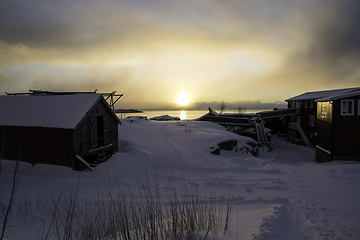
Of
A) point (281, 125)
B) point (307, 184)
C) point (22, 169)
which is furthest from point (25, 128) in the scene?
point (281, 125)

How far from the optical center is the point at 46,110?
16.5 m

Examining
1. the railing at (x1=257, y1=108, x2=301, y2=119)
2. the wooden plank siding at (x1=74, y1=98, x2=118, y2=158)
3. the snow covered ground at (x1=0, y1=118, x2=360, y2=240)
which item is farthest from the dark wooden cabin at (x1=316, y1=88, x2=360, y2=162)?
the wooden plank siding at (x1=74, y1=98, x2=118, y2=158)

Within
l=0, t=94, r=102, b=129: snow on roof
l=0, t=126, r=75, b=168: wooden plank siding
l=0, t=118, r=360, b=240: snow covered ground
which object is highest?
l=0, t=94, r=102, b=129: snow on roof

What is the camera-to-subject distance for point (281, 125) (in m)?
40.2

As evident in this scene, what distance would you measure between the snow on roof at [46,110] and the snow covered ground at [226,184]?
304 centimetres

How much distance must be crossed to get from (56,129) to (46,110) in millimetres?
3109

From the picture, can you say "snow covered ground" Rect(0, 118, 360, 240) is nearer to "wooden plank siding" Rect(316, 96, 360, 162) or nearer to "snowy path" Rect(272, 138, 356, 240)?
"snowy path" Rect(272, 138, 356, 240)

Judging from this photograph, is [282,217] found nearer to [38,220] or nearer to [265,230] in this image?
[265,230]

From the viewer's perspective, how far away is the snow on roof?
14906 mm

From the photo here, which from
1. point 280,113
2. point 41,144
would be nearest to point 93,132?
point 41,144

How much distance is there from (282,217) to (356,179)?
7542mm

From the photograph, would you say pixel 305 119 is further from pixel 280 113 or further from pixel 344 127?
pixel 344 127

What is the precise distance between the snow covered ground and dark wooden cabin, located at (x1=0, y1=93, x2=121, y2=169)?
925 mm

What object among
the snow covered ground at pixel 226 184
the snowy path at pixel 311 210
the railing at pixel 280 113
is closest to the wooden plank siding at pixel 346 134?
the snow covered ground at pixel 226 184
